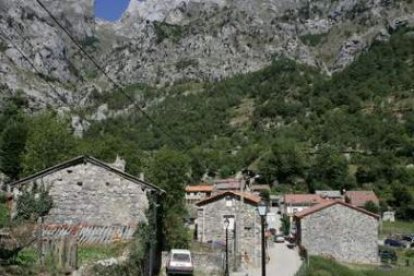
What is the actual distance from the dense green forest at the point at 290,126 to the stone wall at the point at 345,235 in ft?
74.4

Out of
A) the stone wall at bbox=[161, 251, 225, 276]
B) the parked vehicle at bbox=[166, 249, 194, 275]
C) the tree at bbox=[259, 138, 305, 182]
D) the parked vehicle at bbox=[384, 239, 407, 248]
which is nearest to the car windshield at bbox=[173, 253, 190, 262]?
the parked vehicle at bbox=[166, 249, 194, 275]

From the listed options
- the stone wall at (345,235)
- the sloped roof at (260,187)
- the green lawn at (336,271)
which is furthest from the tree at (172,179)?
the sloped roof at (260,187)

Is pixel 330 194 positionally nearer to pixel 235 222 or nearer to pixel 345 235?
pixel 345 235

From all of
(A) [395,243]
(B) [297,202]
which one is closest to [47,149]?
(A) [395,243]

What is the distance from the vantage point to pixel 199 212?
1805 inches

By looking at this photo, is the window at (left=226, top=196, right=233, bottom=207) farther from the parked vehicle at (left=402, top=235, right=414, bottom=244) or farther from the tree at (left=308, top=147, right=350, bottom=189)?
the tree at (left=308, top=147, right=350, bottom=189)

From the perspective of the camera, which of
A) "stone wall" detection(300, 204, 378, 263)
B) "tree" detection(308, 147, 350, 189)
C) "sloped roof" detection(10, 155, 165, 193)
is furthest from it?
"tree" detection(308, 147, 350, 189)

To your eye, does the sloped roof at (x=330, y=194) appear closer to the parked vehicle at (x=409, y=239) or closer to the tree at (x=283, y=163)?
the tree at (x=283, y=163)

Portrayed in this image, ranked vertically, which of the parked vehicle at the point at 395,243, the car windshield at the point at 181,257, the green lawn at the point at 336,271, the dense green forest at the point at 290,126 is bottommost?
the green lawn at the point at 336,271

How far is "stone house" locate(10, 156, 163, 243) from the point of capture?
24.5m

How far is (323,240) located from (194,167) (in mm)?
74349

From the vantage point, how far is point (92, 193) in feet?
81.2

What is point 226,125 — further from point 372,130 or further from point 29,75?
point 29,75

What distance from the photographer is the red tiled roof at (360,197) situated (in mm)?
92875
